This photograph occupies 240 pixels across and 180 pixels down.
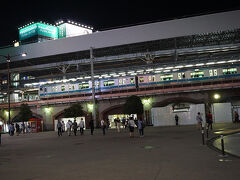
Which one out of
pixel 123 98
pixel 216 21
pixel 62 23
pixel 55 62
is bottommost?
pixel 123 98

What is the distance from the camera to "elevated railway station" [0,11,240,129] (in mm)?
34406

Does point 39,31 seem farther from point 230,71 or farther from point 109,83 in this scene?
point 230,71

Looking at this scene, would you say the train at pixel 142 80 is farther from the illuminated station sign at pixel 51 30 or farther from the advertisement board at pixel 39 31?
the advertisement board at pixel 39 31

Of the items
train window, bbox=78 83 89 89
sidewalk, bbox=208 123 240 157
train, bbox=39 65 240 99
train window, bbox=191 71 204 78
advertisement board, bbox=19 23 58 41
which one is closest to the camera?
sidewalk, bbox=208 123 240 157

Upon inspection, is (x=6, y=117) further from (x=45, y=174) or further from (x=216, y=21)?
(x=45, y=174)

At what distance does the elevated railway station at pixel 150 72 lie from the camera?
3441 cm

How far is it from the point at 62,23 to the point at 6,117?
3537 centimetres

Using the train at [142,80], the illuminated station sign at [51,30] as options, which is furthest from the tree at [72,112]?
the illuminated station sign at [51,30]

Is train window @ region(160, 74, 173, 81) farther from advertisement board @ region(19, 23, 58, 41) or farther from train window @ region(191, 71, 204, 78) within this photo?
advertisement board @ region(19, 23, 58, 41)

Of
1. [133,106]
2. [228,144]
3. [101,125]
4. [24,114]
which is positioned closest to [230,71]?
[133,106]

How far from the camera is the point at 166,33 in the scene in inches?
1521

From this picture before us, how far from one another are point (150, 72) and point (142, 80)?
63.7 inches

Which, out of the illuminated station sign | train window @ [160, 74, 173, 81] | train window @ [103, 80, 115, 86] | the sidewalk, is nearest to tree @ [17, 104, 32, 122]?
train window @ [103, 80, 115, 86]

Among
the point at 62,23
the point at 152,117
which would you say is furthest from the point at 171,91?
the point at 62,23
